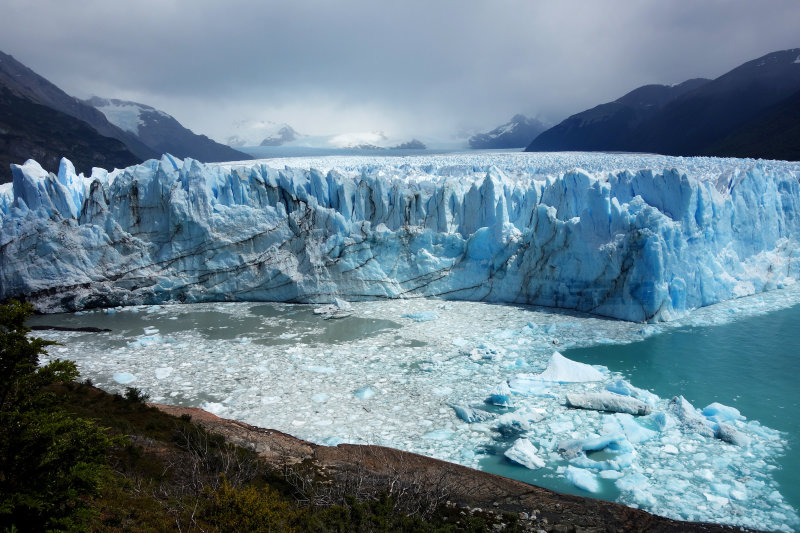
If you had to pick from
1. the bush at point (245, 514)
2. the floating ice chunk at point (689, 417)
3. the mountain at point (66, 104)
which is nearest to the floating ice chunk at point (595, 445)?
the floating ice chunk at point (689, 417)

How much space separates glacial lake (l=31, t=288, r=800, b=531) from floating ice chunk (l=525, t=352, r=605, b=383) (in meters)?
0.20

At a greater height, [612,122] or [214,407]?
[612,122]

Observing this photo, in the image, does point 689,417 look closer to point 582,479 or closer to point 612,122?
point 582,479

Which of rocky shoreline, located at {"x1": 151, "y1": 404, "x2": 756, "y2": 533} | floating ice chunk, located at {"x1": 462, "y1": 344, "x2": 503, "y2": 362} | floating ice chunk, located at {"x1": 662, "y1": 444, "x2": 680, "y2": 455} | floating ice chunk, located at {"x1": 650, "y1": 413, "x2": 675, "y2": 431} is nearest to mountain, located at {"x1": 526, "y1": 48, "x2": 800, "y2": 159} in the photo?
floating ice chunk, located at {"x1": 462, "y1": 344, "x2": 503, "y2": 362}

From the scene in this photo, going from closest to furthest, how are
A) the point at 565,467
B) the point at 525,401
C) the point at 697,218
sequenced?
the point at 565,467
the point at 525,401
the point at 697,218

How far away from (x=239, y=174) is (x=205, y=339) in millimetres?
5484

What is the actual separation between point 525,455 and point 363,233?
858cm

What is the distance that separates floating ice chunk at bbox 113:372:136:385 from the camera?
8258 millimetres

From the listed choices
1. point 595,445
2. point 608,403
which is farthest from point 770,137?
point 595,445

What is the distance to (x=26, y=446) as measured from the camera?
2.81 m

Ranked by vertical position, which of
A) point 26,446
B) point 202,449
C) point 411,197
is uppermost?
point 411,197

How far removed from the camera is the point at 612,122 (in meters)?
30.1

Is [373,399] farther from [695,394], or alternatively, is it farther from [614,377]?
[695,394]

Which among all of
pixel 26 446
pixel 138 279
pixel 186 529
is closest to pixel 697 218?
pixel 186 529
